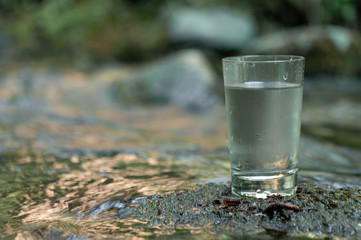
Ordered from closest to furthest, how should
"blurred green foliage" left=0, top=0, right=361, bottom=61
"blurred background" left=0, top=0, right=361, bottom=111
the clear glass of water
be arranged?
the clear glass of water < "blurred background" left=0, top=0, right=361, bottom=111 < "blurred green foliage" left=0, top=0, right=361, bottom=61

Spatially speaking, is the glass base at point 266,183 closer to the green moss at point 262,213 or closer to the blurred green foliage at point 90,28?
the green moss at point 262,213

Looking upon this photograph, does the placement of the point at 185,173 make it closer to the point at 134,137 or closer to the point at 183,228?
the point at 183,228

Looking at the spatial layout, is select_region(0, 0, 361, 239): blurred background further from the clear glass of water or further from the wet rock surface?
the clear glass of water

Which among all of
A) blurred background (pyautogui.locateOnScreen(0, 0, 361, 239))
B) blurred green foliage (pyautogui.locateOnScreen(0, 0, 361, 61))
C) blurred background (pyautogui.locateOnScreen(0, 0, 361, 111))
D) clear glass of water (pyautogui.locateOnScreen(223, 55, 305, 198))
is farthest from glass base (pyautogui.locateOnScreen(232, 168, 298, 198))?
blurred green foliage (pyautogui.locateOnScreen(0, 0, 361, 61))

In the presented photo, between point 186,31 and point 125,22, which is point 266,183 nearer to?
point 186,31

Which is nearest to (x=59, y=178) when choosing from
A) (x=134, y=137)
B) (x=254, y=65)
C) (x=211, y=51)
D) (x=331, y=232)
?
(x=254, y=65)

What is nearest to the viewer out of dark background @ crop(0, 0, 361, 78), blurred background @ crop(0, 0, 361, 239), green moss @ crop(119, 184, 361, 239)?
green moss @ crop(119, 184, 361, 239)

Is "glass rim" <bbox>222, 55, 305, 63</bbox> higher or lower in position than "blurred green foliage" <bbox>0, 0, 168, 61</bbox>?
lower

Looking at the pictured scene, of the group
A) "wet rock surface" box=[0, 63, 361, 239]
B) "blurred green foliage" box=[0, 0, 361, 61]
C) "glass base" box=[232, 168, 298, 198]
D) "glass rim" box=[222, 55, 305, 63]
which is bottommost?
"wet rock surface" box=[0, 63, 361, 239]
